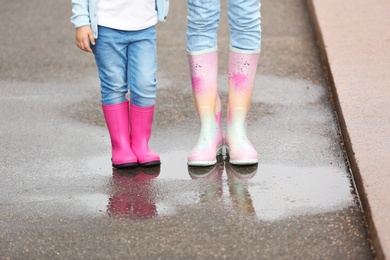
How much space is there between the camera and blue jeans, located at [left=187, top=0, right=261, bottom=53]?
16.6ft

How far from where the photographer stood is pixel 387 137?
528 cm

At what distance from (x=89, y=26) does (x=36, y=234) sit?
1.13 m

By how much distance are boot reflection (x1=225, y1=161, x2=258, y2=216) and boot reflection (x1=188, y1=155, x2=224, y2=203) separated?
0.16 feet

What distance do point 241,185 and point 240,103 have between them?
20.6 inches

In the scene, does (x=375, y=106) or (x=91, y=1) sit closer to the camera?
(x=91, y=1)

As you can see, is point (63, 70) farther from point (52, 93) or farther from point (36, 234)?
point (36, 234)

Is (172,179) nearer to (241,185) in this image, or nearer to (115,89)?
(241,185)

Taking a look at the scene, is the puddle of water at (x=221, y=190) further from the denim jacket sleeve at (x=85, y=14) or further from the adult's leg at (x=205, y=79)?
the denim jacket sleeve at (x=85, y=14)

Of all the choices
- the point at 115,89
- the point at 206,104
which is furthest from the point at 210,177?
the point at 115,89

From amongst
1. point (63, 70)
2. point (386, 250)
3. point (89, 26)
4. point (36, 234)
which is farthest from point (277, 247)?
point (63, 70)

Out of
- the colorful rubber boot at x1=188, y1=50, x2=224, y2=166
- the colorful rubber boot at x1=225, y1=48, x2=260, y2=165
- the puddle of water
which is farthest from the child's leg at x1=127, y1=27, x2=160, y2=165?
the colorful rubber boot at x1=225, y1=48, x2=260, y2=165

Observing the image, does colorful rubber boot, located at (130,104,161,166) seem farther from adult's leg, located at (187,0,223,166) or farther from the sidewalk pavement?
the sidewalk pavement

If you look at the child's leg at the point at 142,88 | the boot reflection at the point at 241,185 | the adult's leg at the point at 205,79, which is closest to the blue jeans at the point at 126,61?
the child's leg at the point at 142,88

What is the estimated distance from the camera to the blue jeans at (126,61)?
5.05 m
